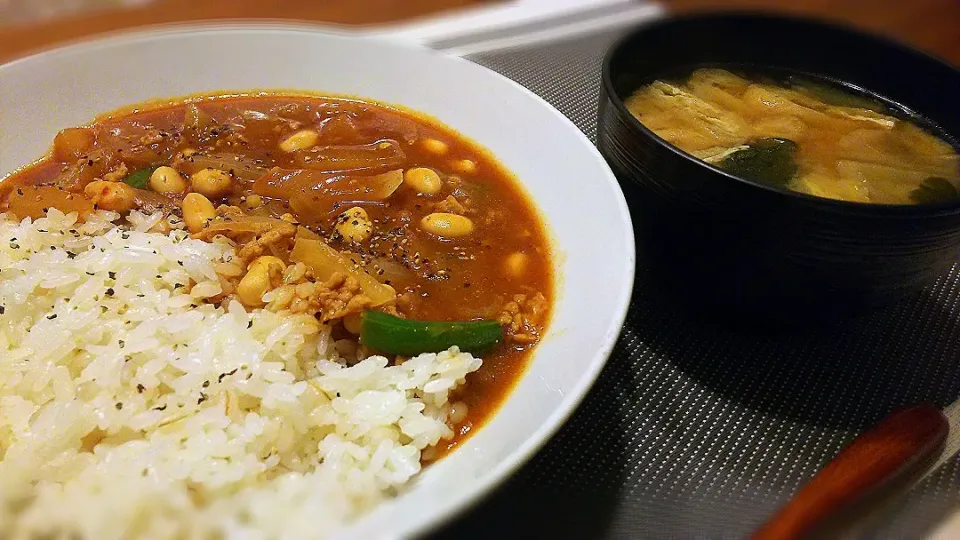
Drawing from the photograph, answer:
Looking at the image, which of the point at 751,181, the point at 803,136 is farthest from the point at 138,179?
the point at 803,136

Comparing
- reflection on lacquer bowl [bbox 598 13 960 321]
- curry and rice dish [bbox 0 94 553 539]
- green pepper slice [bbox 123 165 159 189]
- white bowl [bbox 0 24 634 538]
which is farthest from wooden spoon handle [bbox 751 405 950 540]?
green pepper slice [bbox 123 165 159 189]

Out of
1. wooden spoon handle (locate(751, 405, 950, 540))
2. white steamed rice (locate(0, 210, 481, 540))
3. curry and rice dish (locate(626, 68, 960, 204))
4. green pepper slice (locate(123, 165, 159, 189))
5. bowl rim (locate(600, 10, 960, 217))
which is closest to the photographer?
white steamed rice (locate(0, 210, 481, 540))

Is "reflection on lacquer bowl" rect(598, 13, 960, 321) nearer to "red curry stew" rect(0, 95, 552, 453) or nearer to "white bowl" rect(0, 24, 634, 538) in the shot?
"white bowl" rect(0, 24, 634, 538)

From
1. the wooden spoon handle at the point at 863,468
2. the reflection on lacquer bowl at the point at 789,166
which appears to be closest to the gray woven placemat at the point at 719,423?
the wooden spoon handle at the point at 863,468

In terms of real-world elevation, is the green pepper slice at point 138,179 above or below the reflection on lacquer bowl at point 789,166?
above

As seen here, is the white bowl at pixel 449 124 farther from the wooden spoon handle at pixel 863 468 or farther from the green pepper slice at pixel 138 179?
the wooden spoon handle at pixel 863 468
